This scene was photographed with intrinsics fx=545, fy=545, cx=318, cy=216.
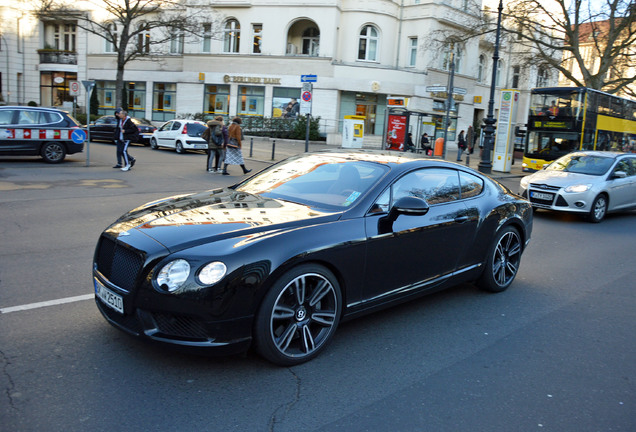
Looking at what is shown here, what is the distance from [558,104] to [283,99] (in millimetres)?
19391

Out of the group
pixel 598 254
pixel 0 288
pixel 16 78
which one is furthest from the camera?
pixel 16 78

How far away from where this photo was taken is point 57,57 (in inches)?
1801

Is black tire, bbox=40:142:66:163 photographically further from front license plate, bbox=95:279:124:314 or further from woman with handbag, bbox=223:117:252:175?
front license plate, bbox=95:279:124:314

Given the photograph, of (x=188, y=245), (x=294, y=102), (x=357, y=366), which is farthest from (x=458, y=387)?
(x=294, y=102)

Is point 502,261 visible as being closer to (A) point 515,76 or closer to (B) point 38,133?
(B) point 38,133

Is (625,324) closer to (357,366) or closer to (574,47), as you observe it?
(357,366)

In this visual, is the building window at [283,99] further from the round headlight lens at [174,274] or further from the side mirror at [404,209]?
the round headlight lens at [174,274]

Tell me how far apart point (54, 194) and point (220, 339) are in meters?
9.30

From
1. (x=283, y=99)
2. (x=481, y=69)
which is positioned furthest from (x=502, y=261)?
(x=481, y=69)

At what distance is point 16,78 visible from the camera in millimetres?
46062

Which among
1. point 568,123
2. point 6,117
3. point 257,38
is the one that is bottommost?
point 6,117

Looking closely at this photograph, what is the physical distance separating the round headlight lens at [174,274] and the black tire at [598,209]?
10.3 meters

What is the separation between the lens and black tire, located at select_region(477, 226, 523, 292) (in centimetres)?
580

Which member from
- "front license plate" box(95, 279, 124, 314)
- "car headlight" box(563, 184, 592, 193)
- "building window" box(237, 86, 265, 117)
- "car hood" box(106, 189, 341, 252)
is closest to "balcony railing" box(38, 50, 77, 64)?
"building window" box(237, 86, 265, 117)
